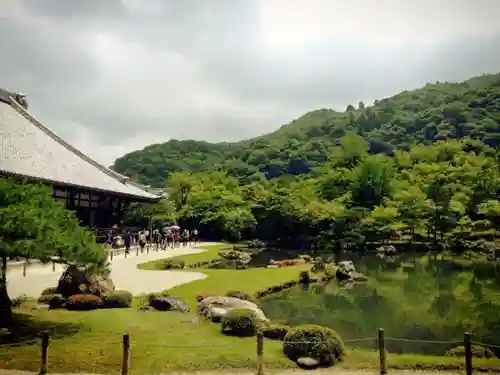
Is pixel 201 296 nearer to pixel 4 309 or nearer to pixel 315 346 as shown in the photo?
pixel 4 309

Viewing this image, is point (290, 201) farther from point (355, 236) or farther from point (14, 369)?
point (14, 369)

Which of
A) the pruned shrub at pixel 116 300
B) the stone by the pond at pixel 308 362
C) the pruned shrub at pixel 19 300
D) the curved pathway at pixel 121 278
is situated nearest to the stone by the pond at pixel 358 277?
the curved pathway at pixel 121 278

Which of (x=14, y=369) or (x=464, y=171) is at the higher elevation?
(x=464, y=171)

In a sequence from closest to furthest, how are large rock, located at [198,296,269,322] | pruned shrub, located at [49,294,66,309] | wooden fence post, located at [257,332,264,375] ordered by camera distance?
wooden fence post, located at [257,332,264,375] < large rock, located at [198,296,269,322] < pruned shrub, located at [49,294,66,309]

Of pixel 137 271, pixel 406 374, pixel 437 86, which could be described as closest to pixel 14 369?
pixel 406 374

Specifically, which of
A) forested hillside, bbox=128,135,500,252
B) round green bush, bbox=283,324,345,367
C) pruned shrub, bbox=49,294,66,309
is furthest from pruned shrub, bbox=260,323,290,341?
forested hillside, bbox=128,135,500,252

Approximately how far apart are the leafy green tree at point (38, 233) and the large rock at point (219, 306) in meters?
3.83

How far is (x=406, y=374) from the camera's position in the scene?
30.9ft

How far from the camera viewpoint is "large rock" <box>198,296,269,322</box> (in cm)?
1363

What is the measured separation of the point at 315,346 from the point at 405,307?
9196 millimetres

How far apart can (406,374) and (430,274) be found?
1960cm

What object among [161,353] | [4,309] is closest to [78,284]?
[4,309]

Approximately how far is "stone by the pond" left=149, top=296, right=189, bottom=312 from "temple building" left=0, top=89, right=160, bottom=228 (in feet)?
31.9

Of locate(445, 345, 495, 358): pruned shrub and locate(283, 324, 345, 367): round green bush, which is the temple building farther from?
locate(445, 345, 495, 358): pruned shrub
